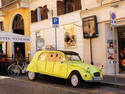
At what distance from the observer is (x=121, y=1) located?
11.8 metres

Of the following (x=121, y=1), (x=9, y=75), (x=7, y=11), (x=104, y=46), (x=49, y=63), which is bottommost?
(x=9, y=75)

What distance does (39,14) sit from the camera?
62.9 ft

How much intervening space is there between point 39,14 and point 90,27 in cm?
716

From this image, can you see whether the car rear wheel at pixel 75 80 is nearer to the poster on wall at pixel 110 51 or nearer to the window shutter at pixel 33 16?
the poster on wall at pixel 110 51

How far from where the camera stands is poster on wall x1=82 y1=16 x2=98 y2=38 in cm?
1320

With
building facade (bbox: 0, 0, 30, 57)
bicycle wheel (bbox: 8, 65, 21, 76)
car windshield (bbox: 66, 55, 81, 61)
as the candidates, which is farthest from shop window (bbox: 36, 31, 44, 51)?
car windshield (bbox: 66, 55, 81, 61)

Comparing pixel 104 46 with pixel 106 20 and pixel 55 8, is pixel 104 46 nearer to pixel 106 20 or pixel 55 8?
pixel 106 20

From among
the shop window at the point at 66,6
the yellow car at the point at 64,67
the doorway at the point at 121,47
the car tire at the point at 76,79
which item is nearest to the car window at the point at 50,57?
the yellow car at the point at 64,67

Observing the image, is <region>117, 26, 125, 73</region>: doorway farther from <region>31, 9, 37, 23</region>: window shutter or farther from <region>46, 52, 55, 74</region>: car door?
<region>31, 9, 37, 23</region>: window shutter

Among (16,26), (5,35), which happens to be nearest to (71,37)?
(5,35)

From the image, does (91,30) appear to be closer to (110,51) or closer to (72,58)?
(110,51)

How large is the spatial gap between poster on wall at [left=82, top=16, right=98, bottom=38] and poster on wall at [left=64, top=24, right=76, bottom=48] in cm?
148

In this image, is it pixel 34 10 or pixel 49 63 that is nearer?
pixel 49 63

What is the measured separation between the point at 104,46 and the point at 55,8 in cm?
610
